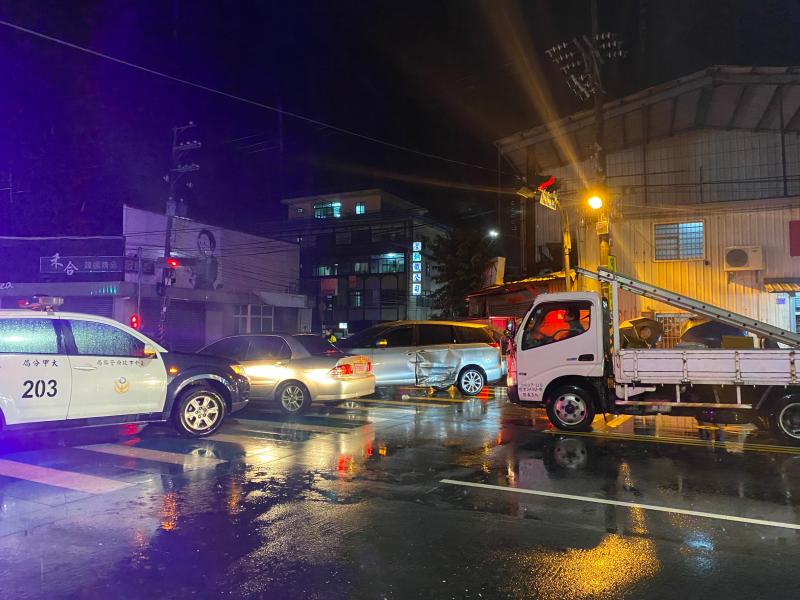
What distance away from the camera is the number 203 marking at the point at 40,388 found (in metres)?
7.29

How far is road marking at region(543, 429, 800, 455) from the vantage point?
8.14 meters

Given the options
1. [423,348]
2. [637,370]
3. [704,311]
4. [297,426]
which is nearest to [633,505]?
[637,370]

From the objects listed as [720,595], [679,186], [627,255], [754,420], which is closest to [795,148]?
[679,186]

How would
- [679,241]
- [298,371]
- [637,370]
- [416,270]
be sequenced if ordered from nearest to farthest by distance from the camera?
1. [637,370]
2. [298,371]
3. [679,241]
4. [416,270]

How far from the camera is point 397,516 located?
5305mm

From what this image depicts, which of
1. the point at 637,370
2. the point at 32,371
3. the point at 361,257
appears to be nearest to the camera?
the point at 32,371

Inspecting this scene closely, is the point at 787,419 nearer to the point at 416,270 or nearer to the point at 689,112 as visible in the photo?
the point at 689,112

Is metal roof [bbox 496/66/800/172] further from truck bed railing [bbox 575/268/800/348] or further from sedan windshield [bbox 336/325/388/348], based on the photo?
truck bed railing [bbox 575/268/800/348]

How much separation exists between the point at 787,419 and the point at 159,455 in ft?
28.5

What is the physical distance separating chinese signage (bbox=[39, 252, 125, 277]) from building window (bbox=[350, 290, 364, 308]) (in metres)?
21.7

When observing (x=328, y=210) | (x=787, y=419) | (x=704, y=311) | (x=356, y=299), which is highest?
(x=328, y=210)

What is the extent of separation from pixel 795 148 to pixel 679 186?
11.5 feet

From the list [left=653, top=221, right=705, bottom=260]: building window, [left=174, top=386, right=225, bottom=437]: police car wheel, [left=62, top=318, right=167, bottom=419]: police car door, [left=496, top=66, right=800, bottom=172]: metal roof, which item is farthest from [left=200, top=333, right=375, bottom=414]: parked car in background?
[left=496, top=66, right=800, bottom=172]: metal roof

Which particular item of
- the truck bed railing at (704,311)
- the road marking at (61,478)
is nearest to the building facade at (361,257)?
the truck bed railing at (704,311)
